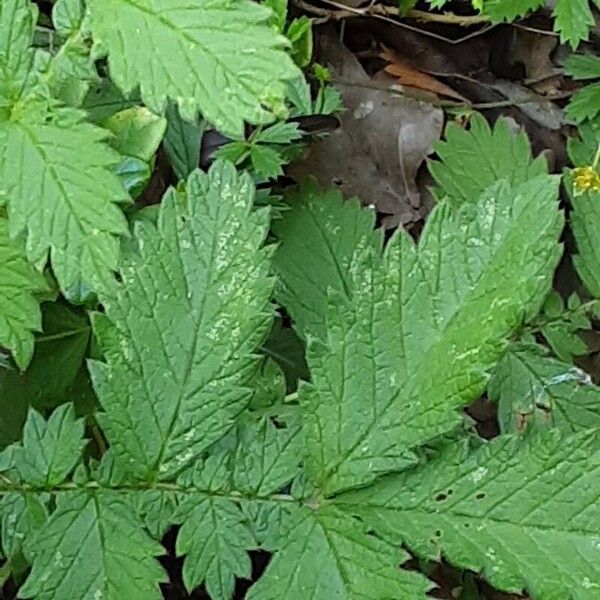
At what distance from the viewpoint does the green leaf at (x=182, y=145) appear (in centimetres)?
183

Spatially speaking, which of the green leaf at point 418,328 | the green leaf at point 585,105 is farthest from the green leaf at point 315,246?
the green leaf at point 585,105

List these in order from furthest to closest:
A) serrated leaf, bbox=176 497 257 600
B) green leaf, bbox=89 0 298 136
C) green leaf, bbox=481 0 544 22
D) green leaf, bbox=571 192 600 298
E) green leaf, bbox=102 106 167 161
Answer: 1. green leaf, bbox=481 0 544 22
2. green leaf, bbox=571 192 600 298
3. green leaf, bbox=102 106 167 161
4. serrated leaf, bbox=176 497 257 600
5. green leaf, bbox=89 0 298 136

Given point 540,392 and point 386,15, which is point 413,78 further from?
point 540,392

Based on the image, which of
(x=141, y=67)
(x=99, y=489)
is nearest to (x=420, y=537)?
(x=99, y=489)

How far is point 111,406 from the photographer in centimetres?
130

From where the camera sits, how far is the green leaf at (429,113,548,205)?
1967 millimetres

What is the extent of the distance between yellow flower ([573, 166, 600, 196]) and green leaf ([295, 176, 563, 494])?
1.87 feet

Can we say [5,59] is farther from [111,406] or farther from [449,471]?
[449,471]

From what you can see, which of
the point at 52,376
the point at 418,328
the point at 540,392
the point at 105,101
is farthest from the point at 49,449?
the point at 540,392

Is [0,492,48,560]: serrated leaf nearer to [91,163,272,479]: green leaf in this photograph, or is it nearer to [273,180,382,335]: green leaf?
[91,163,272,479]: green leaf

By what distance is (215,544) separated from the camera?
1.28 m


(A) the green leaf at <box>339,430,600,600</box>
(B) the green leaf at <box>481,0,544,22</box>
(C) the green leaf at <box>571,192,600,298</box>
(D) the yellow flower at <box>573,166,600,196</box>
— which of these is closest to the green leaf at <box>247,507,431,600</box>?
(A) the green leaf at <box>339,430,600,600</box>

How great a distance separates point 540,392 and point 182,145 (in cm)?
73

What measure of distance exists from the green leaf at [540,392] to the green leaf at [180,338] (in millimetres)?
584
